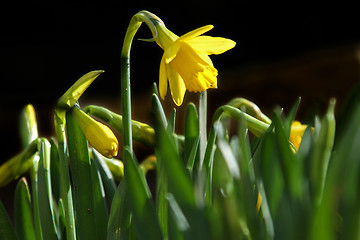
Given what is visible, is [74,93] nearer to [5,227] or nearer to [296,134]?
[5,227]

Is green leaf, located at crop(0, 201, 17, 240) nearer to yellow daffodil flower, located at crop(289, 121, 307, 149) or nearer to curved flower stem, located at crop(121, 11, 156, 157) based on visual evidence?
curved flower stem, located at crop(121, 11, 156, 157)

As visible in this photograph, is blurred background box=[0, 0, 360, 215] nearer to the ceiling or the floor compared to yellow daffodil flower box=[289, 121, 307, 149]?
nearer to the floor

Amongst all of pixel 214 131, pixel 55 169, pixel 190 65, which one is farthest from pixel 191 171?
pixel 55 169

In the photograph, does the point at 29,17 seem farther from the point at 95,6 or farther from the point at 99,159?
the point at 99,159

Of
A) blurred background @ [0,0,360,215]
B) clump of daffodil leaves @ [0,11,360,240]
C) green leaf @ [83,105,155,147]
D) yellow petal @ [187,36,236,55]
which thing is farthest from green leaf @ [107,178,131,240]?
blurred background @ [0,0,360,215]

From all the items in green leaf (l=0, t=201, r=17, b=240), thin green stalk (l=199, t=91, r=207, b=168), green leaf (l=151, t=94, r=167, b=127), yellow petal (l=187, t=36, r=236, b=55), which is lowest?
green leaf (l=0, t=201, r=17, b=240)

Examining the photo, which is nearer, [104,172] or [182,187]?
[182,187]

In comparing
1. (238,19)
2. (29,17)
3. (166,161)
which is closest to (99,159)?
(166,161)
